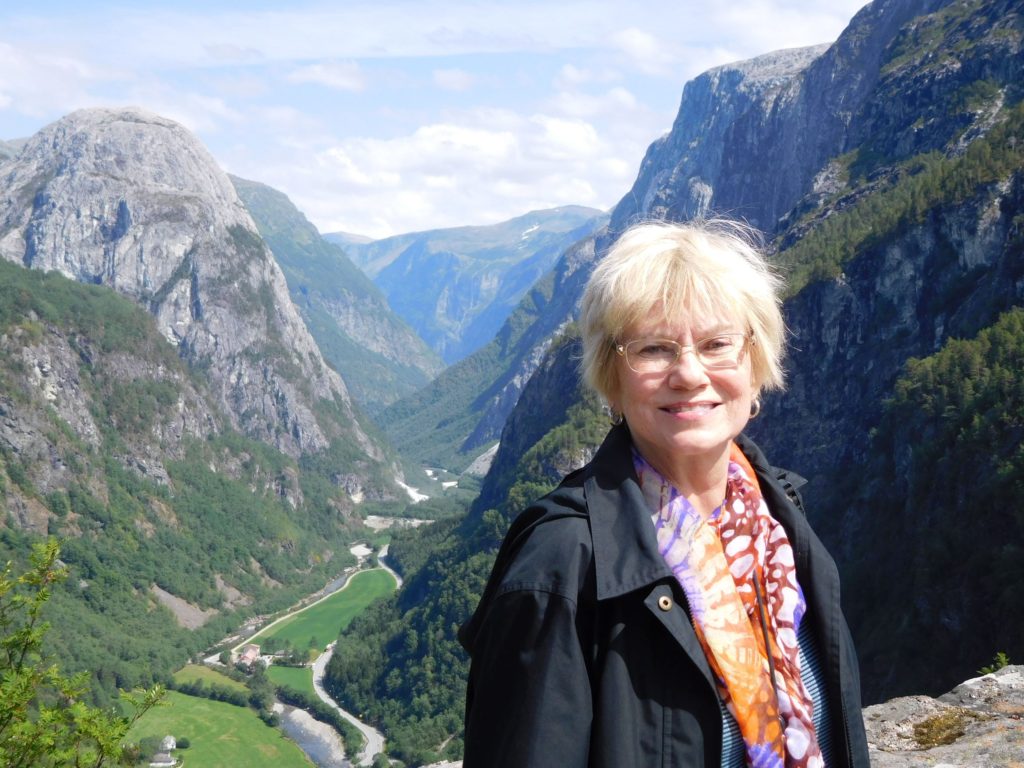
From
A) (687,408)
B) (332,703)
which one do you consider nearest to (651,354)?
(687,408)

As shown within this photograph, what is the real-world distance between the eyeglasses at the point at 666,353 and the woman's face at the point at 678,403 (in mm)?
24

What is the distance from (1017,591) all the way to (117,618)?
161m

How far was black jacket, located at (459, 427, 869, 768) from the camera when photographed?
13.6 feet

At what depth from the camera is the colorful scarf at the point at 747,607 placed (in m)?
4.64

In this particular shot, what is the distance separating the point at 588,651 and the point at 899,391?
76815mm

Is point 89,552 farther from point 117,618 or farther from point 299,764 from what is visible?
point 299,764

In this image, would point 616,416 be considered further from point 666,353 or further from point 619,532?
point 619,532

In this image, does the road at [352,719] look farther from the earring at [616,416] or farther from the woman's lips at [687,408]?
the woman's lips at [687,408]

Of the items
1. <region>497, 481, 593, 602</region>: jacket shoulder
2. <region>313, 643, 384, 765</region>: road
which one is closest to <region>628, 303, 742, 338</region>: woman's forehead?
<region>497, 481, 593, 602</region>: jacket shoulder

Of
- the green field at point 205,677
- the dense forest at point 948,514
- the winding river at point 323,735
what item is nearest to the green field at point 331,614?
the green field at point 205,677

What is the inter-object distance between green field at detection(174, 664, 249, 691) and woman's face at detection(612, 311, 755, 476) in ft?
440

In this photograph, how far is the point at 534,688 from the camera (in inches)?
162

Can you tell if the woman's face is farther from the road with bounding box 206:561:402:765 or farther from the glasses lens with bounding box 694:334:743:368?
the road with bounding box 206:561:402:765

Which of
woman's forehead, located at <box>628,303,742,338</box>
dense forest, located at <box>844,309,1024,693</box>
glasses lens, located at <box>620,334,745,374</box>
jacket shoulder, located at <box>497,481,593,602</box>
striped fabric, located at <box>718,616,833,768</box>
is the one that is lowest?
dense forest, located at <box>844,309,1024,693</box>
